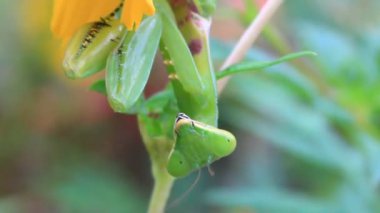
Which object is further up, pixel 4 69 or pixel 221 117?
pixel 221 117

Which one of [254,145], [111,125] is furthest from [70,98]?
[254,145]

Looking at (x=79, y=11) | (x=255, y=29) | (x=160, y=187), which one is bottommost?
(x=160, y=187)

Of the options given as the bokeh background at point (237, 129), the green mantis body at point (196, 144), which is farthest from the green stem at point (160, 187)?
the bokeh background at point (237, 129)

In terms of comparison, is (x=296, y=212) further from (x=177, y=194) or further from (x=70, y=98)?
(x=70, y=98)

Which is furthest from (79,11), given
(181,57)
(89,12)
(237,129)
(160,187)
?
(237,129)

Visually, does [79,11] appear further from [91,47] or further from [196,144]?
[196,144]
